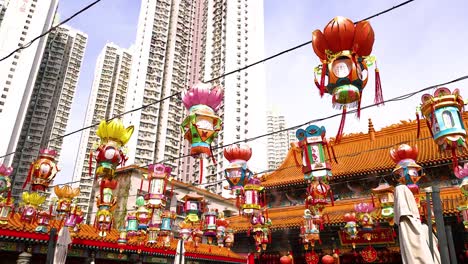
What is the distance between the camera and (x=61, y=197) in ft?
35.5

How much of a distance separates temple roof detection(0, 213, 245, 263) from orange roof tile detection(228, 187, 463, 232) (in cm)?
228

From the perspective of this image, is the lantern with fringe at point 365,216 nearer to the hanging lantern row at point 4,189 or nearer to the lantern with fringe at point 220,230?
the lantern with fringe at point 220,230

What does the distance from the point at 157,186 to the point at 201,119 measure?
4373 millimetres

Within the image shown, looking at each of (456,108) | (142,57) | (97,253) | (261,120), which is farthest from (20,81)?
(456,108)

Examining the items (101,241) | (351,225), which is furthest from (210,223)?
(351,225)

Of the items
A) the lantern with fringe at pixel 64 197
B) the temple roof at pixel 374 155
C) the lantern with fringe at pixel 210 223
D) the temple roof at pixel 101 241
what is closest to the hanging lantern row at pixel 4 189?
the temple roof at pixel 101 241

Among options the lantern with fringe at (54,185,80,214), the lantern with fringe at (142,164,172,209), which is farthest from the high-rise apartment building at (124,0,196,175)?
the lantern with fringe at (142,164,172,209)

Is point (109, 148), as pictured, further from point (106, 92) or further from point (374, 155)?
point (106, 92)

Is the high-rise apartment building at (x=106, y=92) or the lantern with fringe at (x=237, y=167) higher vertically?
the high-rise apartment building at (x=106, y=92)

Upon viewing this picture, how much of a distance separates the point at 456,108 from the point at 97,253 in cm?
1339

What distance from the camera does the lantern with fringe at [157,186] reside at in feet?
33.4

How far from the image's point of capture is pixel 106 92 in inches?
2549

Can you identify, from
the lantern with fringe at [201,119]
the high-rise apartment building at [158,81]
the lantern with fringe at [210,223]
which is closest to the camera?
the lantern with fringe at [201,119]

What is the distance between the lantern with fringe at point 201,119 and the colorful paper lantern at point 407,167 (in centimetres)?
566
